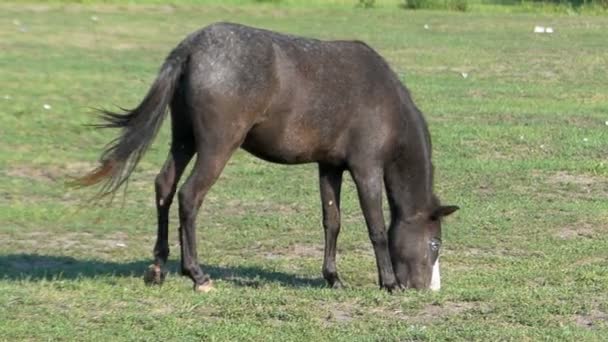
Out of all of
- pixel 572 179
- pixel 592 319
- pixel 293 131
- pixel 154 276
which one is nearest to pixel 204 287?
pixel 154 276

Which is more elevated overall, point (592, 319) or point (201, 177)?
point (201, 177)

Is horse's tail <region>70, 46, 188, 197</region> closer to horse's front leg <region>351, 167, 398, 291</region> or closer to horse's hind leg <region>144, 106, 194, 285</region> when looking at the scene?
horse's hind leg <region>144, 106, 194, 285</region>

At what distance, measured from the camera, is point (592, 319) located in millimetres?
8008

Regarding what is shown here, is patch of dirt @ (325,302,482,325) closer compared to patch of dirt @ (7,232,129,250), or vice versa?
patch of dirt @ (325,302,482,325)

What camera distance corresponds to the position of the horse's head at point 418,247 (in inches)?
376

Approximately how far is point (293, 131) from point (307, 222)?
284 centimetres

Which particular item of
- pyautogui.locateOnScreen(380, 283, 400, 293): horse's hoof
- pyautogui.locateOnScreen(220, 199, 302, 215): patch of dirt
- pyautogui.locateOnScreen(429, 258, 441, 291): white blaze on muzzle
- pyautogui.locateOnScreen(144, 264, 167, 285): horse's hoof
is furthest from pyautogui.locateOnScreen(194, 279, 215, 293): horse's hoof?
pyautogui.locateOnScreen(220, 199, 302, 215): patch of dirt

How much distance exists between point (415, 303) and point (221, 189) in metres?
5.24

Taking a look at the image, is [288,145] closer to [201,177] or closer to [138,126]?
[201,177]

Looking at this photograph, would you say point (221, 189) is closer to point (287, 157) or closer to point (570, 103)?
point (287, 157)

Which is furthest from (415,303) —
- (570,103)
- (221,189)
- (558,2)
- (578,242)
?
(558,2)

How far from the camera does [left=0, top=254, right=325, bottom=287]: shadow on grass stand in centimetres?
959

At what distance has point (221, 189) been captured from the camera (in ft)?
43.7

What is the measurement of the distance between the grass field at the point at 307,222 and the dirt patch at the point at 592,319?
17 millimetres
